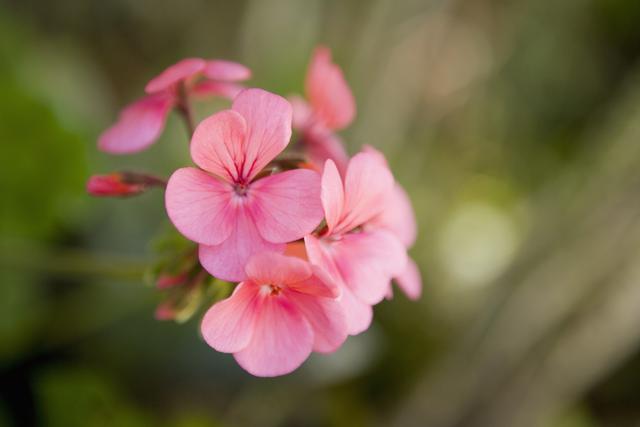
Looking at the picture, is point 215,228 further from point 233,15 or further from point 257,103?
point 233,15

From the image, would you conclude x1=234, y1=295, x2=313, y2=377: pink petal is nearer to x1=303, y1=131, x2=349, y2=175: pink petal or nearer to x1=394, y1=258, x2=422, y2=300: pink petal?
→ x1=394, y1=258, x2=422, y2=300: pink petal

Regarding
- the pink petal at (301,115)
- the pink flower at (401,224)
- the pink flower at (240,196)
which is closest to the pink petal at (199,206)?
the pink flower at (240,196)

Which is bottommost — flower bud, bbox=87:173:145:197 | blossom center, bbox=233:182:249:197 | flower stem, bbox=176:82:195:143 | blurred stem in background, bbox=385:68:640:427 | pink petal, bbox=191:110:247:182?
blurred stem in background, bbox=385:68:640:427

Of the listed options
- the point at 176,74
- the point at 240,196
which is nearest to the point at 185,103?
the point at 176,74

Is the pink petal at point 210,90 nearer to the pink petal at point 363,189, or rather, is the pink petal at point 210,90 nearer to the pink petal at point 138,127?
the pink petal at point 138,127

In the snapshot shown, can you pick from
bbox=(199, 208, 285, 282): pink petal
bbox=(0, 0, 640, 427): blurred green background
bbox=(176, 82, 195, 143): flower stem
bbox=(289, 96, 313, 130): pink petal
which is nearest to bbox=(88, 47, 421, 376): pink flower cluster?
bbox=(199, 208, 285, 282): pink petal

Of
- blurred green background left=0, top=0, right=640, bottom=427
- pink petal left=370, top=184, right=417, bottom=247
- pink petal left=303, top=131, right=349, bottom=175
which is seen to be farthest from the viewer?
blurred green background left=0, top=0, right=640, bottom=427

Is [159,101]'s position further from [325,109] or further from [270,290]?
[270,290]
